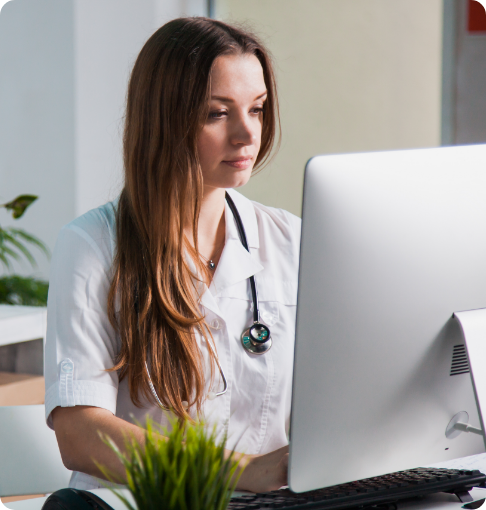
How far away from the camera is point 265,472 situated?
2.76 ft

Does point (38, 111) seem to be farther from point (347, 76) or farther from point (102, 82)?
point (347, 76)

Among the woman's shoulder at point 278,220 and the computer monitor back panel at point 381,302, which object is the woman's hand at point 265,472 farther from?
the woman's shoulder at point 278,220

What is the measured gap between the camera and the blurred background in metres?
3.11

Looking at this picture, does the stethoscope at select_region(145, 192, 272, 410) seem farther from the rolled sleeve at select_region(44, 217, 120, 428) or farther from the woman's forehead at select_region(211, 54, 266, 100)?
the woman's forehead at select_region(211, 54, 266, 100)

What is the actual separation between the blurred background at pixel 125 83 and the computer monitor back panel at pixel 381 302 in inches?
94.4

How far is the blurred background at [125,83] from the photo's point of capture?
311 cm

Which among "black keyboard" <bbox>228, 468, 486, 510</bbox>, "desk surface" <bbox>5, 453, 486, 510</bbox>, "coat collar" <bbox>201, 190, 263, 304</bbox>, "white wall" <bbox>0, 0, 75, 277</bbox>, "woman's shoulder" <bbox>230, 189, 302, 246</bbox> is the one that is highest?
"white wall" <bbox>0, 0, 75, 277</bbox>

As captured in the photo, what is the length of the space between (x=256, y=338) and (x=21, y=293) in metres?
1.69

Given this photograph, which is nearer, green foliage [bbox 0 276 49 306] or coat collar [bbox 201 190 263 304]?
coat collar [bbox 201 190 263 304]

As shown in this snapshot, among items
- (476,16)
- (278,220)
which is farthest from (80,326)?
(476,16)

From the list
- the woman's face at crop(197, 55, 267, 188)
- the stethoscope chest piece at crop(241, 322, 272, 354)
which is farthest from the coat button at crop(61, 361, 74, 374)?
the woman's face at crop(197, 55, 267, 188)

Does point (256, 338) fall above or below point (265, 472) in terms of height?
above

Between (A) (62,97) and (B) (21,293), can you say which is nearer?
(B) (21,293)

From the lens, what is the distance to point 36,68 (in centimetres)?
325
